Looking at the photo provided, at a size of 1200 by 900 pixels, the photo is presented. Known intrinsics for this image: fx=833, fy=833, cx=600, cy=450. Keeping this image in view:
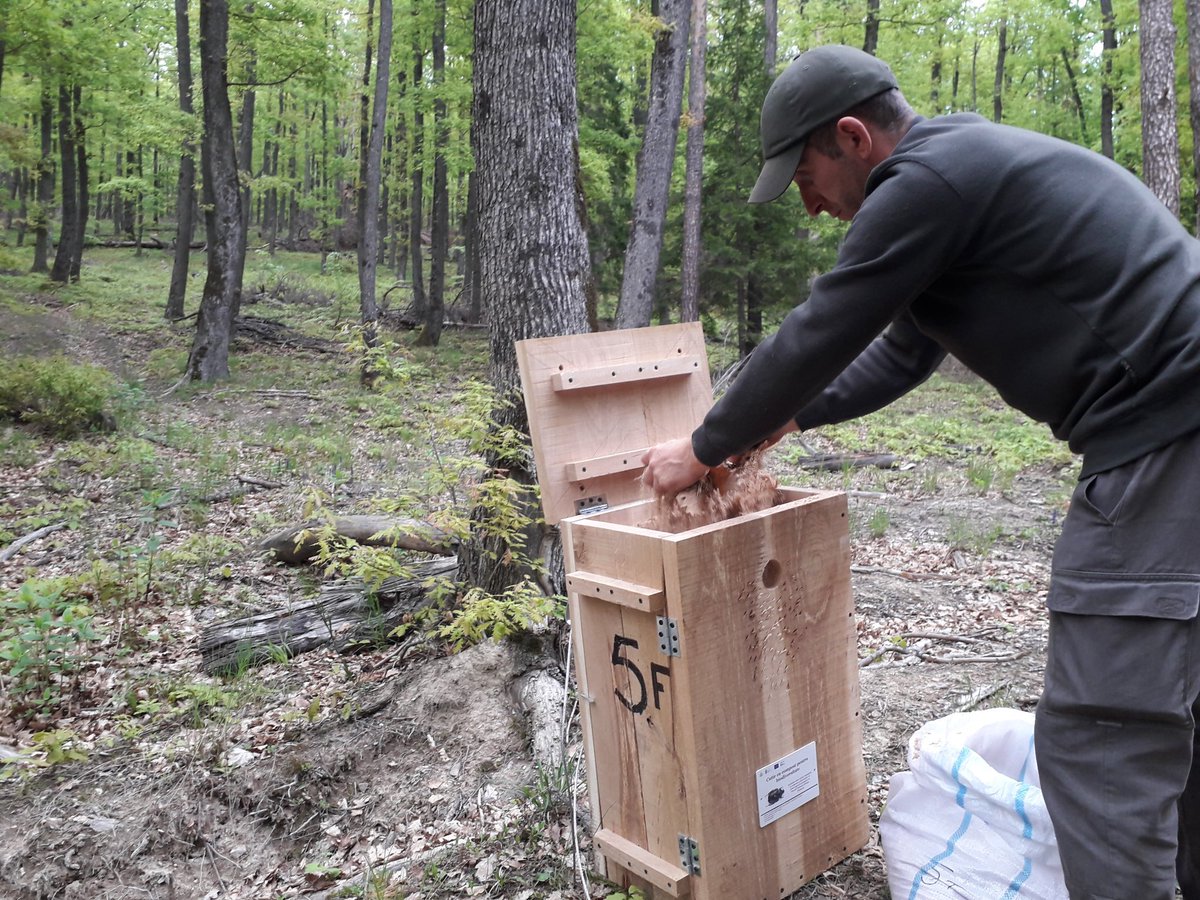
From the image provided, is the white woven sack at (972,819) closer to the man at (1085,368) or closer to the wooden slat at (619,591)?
the man at (1085,368)

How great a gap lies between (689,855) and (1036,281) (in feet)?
5.47

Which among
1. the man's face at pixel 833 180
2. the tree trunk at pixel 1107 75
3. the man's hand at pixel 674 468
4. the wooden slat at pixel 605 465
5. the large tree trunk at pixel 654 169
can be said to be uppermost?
the tree trunk at pixel 1107 75

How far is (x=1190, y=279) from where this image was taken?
1.71 meters

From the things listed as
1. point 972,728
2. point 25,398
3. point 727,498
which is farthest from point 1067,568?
point 25,398

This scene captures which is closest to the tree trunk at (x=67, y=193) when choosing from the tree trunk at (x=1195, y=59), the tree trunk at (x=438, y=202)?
the tree trunk at (x=438, y=202)

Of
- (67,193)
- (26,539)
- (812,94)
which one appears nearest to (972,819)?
(812,94)

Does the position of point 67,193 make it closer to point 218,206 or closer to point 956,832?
point 218,206

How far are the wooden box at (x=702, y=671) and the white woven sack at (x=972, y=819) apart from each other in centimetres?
26

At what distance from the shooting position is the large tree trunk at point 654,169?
12.0 meters

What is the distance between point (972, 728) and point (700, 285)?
12.9 meters

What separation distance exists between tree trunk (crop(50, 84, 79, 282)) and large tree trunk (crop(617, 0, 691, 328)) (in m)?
15.5

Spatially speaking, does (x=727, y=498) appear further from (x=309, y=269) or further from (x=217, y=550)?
(x=309, y=269)

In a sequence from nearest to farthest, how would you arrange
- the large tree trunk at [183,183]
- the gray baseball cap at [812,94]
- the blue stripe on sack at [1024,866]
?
the gray baseball cap at [812,94], the blue stripe on sack at [1024,866], the large tree trunk at [183,183]

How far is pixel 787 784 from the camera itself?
7.89 feet
